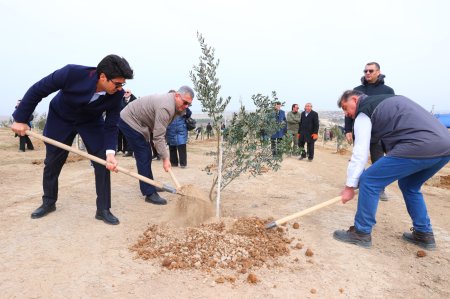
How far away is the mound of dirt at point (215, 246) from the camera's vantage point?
10.4 ft

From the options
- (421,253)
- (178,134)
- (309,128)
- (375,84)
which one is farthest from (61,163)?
(309,128)

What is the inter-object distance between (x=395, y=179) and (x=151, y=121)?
10.3ft

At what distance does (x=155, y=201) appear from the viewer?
5.12 metres

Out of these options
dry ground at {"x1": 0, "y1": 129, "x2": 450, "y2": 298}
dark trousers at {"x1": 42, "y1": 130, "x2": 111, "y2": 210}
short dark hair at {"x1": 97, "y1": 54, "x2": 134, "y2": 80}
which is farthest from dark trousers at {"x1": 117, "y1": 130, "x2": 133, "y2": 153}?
short dark hair at {"x1": 97, "y1": 54, "x2": 134, "y2": 80}

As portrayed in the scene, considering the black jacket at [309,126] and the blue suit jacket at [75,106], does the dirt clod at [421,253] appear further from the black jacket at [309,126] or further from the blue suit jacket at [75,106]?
A: the black jacket at [309,126]

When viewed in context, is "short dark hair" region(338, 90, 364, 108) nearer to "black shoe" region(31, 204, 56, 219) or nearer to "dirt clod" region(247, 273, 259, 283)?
"dirt clod" region(247, 273, 259, 283)

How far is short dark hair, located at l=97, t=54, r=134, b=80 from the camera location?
134 inches

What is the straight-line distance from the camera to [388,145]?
355cm

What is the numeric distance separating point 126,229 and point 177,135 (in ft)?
13.6

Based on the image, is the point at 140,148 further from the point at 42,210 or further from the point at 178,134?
the point at 178,134

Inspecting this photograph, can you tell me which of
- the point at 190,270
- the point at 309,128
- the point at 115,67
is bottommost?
the point at 190,270

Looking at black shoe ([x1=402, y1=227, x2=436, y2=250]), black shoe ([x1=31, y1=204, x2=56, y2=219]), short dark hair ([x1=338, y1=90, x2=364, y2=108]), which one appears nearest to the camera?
short dark hair ([x1=338, y1=90, x2=364, y2=108])

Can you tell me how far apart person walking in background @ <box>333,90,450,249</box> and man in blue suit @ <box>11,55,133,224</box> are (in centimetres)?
237

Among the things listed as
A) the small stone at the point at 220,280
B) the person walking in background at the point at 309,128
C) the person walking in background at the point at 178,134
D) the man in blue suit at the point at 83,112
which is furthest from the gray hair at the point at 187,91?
the person walking in background at the point at 309,128
